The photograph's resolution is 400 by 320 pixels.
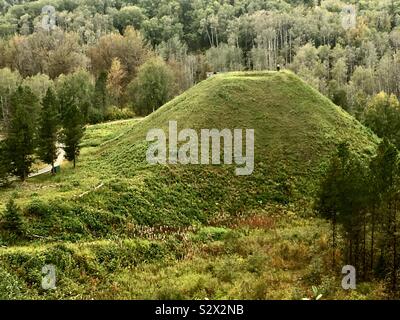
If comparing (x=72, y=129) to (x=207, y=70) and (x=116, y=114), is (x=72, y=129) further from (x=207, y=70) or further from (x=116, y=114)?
(x=207, y=70)

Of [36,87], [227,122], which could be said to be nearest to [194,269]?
[227,122]

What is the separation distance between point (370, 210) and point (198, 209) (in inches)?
602

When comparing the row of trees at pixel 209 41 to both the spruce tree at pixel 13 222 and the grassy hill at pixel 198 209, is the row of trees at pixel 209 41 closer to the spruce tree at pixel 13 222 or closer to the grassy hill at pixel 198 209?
the grassy hill at pixel 198 209

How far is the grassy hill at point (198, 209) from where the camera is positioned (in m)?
24.5

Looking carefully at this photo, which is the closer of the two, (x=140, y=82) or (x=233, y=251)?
(x=233, y=251)

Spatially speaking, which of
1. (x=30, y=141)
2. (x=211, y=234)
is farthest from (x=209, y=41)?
(x=211, y=234)

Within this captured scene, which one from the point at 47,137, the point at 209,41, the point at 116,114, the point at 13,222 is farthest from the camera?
Answer: the point at 209,41

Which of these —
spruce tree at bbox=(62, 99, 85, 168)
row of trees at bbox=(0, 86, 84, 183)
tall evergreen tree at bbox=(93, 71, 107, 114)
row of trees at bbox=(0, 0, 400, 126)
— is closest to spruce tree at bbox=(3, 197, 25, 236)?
row of trees at bbox=(0, 86, 84, 183)

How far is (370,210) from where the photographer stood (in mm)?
24656

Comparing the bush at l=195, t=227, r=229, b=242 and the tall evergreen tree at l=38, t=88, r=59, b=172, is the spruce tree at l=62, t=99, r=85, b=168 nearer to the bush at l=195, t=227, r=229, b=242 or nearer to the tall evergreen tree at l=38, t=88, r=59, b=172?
the tall evergreen tree at l=38, t=88, r=59, b=172

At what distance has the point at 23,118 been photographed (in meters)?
37.8

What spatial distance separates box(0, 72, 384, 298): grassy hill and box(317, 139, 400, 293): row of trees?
8.08 feet
